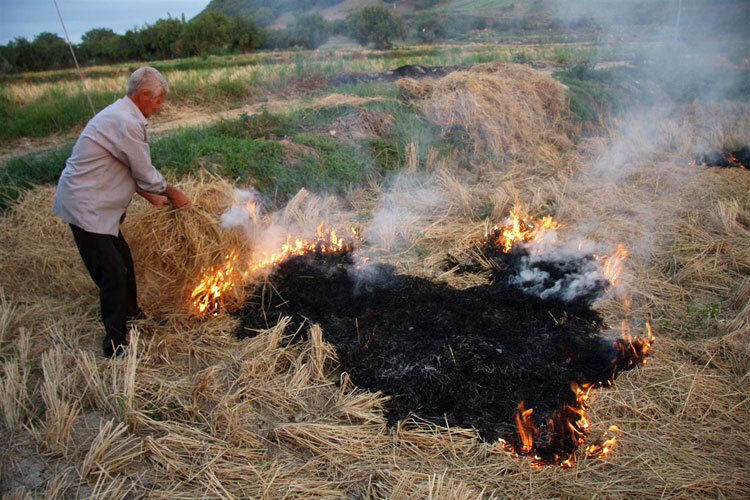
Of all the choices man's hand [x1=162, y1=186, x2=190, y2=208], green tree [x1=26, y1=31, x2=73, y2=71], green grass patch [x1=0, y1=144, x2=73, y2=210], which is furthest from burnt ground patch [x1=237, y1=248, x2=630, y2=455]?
green tree [x1=26, y1=31, x2=73, y2=71]

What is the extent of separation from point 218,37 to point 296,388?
25863mm

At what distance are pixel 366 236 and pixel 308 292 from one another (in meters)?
1.33

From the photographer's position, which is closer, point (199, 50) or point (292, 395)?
point (292, 395)

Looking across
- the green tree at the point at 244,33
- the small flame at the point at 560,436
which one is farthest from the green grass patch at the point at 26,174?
the green tree at the point at 244,33

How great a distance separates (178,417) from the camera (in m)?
2.55

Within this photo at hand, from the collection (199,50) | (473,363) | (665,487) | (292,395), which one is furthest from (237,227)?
(199,50)

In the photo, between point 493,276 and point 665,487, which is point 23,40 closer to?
point 493,276

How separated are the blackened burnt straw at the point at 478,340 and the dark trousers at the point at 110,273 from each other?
866 millimetres

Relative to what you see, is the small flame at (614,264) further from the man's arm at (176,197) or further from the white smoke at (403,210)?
the man's arm at (176,197)

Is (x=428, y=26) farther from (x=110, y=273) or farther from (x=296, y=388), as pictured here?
(x=296, y=388)

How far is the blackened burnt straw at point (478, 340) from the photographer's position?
2537mm

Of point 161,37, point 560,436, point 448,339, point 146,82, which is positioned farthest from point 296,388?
point 161,37

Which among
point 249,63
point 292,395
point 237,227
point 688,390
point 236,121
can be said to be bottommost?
point 688,390

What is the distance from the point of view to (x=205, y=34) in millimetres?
24016
